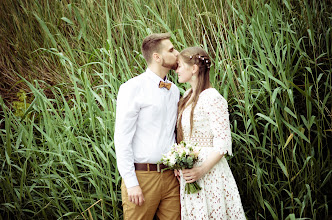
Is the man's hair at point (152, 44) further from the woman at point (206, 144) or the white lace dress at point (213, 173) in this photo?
the white lace dress at point (213, 173)

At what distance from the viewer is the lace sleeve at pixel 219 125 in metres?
1.72

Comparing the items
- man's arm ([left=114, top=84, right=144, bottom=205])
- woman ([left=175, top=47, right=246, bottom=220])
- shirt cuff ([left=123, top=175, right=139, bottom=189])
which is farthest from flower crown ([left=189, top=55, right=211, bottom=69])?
shirt cuff ([left=123, top=175, right=139, bottom=189])

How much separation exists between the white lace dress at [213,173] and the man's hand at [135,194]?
0.82 ft

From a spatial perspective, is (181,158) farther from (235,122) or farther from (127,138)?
(235,122)

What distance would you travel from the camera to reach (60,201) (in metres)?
2.33

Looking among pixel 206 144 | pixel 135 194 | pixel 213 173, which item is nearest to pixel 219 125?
pixel 206 144

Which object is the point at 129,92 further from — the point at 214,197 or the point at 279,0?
the point at 279,0

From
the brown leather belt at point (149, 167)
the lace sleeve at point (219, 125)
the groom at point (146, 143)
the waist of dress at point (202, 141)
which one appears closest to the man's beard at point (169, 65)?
the groom at point (146, 143)

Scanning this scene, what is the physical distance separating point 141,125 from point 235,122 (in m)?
0.73

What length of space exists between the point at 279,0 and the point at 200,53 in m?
1.52

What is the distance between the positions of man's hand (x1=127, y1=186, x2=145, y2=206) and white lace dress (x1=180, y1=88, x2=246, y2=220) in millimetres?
249

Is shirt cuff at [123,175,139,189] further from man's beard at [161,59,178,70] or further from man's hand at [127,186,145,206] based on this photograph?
man's beard at [161,59,178,70]

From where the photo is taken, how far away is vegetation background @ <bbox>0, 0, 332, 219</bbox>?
2096 millimetres

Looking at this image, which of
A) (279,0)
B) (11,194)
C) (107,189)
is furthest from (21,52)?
(279,0)
